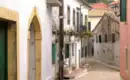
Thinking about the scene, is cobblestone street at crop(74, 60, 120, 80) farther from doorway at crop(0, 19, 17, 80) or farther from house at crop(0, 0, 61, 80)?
doorway at crop(0, 19, 17, 80)

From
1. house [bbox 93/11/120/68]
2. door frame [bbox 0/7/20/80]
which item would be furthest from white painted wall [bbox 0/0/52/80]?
house [bbox 93/11/120/68]

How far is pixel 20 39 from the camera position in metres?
8.64

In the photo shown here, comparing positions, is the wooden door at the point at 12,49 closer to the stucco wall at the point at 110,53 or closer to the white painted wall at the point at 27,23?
the white painted wall at the point at 27,23

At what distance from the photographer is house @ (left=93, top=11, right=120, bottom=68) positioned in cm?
3370

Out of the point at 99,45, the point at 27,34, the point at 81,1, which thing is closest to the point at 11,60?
the point at 27,34

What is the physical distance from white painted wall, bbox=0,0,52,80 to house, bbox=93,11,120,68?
66.0ft

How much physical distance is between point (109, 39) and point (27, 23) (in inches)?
1144

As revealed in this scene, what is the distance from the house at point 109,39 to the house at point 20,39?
2168cm

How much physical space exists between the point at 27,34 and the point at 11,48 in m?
1.26

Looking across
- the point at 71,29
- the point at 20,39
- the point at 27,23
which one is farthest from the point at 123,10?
the point at 71,29

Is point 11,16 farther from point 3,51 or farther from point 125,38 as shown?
point 125,38

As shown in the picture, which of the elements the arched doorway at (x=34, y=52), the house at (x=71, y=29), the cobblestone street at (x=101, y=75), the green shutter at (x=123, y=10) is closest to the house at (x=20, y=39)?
the arched doorway at (x=34, y=52)

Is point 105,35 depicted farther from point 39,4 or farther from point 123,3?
point 39,4

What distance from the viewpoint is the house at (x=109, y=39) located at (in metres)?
33.7
